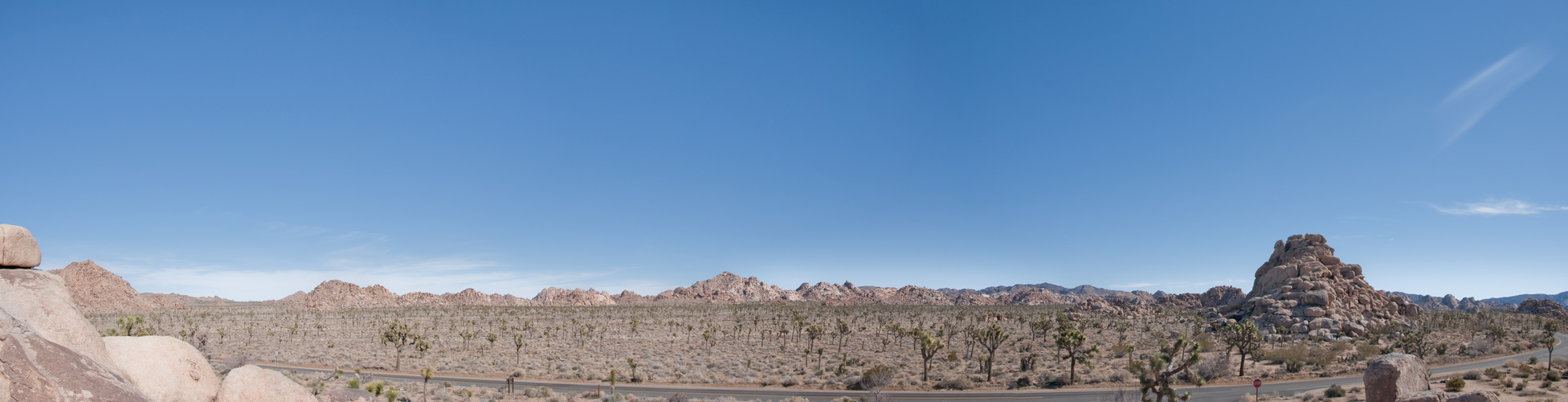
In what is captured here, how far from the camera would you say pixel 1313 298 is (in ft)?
296

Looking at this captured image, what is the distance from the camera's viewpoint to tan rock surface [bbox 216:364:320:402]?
13797 mm

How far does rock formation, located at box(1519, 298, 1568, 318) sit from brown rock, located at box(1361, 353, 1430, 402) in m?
190

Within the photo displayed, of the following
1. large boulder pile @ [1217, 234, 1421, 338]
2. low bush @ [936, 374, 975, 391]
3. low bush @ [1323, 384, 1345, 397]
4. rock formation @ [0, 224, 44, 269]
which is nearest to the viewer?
rock formation @ [0, 224, 44, 269]

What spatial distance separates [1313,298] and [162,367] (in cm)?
12001

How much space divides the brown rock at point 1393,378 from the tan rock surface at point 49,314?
45.0 metres

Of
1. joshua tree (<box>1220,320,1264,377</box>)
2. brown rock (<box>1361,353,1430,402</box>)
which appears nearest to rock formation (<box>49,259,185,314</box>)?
joshua tree (<box>1220,320,1264,377</box>)

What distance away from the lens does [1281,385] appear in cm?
4594

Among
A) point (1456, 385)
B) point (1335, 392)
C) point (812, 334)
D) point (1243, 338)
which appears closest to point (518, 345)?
point (812, 334)

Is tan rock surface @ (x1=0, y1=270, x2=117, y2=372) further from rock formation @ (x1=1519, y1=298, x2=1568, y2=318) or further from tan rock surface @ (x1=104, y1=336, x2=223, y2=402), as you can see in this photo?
rock formation @ (x1=1519, y1=298, x2=1568, y2=318)

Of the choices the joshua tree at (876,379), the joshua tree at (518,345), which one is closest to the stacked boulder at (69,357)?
the joshua tree at (876,379)

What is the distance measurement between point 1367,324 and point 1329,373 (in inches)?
2193

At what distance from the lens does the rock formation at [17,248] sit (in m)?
13.5

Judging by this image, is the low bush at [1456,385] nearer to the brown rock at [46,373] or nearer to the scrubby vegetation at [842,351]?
the scrubby vegetation at [842,351]

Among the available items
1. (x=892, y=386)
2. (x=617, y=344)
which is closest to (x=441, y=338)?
(x=617, y=344)
